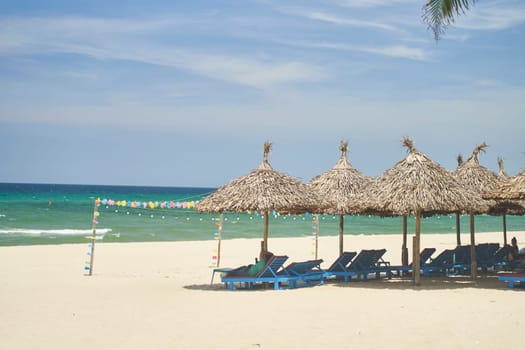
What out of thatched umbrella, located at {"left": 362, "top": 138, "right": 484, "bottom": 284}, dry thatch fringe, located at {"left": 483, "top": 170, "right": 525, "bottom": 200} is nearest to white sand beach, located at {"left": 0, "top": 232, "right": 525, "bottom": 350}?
thatched umbrella, located at {"left": 362, "top": 138, "right": 484, "bottom": 284}

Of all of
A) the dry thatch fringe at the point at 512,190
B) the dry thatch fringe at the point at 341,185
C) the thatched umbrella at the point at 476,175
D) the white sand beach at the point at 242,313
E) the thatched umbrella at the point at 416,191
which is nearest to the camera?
the white sand beach at the point at 242,313

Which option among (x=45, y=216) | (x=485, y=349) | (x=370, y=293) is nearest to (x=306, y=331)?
(x=485, y=349)

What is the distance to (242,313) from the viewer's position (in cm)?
861

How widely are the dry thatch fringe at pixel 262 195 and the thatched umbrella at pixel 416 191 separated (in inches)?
50.6

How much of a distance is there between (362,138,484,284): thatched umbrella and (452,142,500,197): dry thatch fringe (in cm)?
183

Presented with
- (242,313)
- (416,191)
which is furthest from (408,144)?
(242,313)

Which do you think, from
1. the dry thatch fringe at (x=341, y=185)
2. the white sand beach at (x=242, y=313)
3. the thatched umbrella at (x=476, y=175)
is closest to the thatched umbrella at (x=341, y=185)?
the dry thatch fringe at (x=341, y=185)

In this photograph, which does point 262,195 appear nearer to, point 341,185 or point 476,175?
point 341,185

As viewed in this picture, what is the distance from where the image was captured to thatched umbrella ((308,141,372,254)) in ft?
40.6

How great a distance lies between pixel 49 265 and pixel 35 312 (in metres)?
7.26

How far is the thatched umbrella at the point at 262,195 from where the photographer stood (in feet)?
36.2

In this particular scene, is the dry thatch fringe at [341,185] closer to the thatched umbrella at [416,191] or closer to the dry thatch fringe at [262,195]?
the dry thatch fringe at [262,195]

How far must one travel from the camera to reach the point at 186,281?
12891 mm

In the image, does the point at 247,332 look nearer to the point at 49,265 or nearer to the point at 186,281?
the point at 186,281
